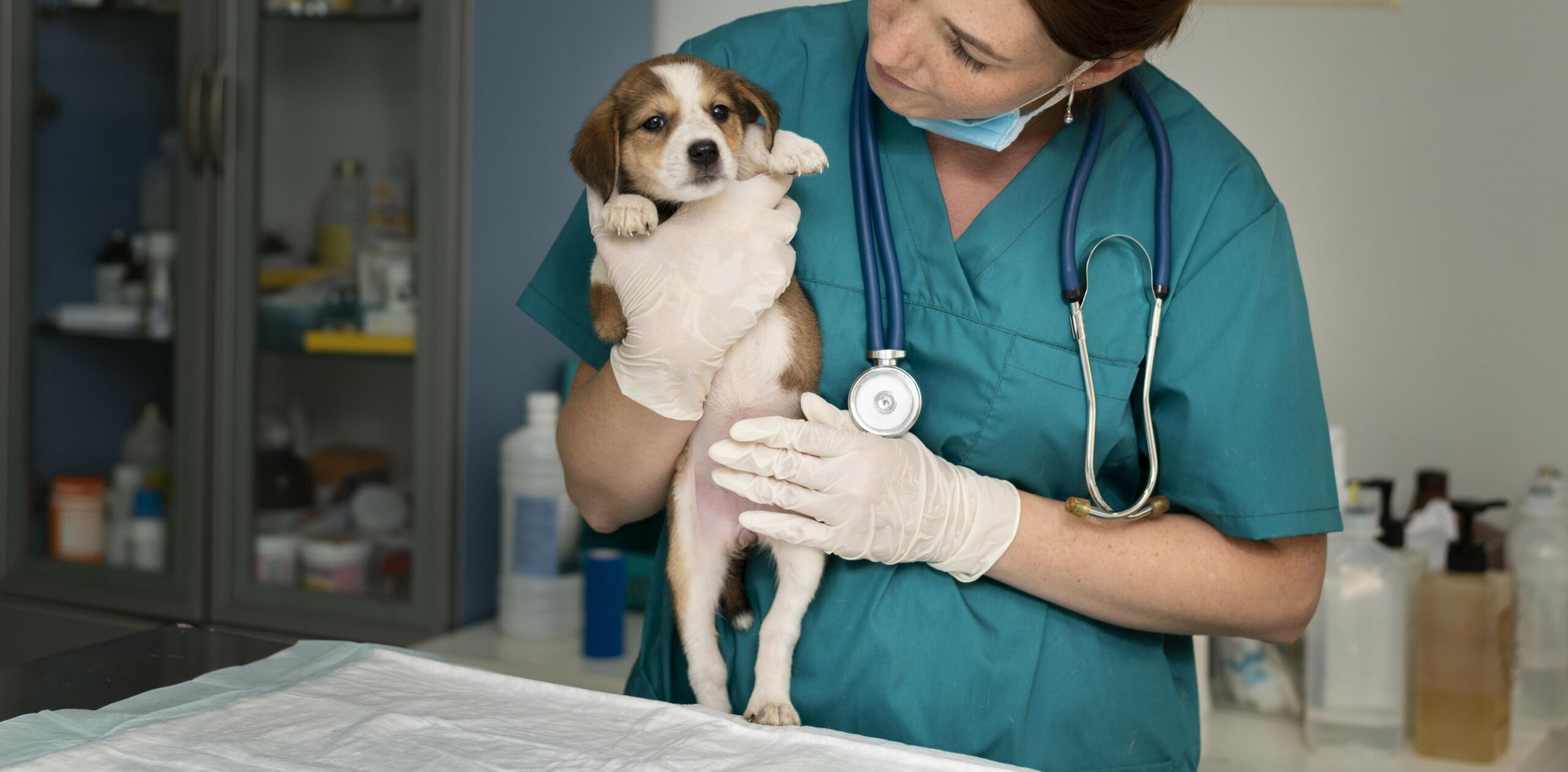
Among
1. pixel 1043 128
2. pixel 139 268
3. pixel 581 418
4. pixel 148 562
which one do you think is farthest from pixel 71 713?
pixel 139 268

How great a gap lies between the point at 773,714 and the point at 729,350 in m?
0.33

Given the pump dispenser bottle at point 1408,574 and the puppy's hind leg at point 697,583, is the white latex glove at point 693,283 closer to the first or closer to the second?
the puppy's hind leg at point 697,583

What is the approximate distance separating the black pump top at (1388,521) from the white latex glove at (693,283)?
102 cm

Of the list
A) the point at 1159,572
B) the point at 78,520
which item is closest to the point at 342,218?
the point at 78,520

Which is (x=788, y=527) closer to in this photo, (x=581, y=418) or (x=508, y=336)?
(x=581, y=418)

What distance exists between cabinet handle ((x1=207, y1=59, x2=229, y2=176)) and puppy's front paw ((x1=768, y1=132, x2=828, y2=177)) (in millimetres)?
1573

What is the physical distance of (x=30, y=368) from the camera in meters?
2.47

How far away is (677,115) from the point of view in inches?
41.1

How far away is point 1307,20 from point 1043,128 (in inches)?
41.2

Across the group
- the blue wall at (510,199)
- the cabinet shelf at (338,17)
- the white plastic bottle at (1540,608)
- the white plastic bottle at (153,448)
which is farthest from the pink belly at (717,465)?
the white plastic bottle at (153,448)

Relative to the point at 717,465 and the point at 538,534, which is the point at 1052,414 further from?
the point at 538,534

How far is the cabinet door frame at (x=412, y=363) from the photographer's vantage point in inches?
78.1

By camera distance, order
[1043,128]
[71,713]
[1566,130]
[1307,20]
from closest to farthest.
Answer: [71,713] → [1043,128] → [1566,130] → [1307,20]

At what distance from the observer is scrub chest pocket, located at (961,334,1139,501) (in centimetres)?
99
